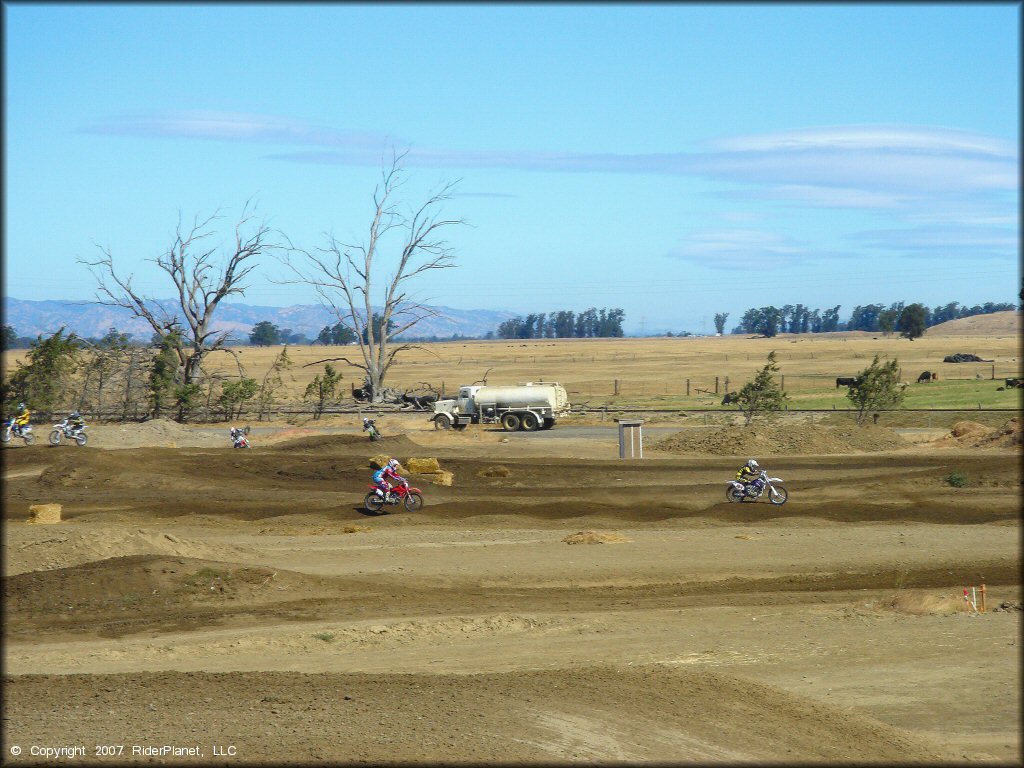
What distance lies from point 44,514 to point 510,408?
97.4ft

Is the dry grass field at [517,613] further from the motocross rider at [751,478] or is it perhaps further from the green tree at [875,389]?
the green tree at [875,389]

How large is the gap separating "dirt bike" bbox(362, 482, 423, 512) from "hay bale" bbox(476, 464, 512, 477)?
7859 mm

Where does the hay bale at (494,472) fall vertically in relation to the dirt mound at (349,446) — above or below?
below

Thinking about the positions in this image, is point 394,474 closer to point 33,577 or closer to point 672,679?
point 33,577

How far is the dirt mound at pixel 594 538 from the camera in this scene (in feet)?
83.5

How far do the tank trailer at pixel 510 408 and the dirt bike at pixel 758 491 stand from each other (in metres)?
24.8

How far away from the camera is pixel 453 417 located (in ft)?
184

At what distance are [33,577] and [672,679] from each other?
12353mm

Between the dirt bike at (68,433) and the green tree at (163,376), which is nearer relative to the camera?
the dirt bike at (68,433)

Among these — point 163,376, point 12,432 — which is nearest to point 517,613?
point 12,432

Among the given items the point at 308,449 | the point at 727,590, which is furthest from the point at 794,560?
the point at 308,449

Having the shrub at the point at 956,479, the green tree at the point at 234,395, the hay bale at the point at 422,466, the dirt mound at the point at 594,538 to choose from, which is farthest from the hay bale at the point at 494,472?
the green tree at the point at 234,395

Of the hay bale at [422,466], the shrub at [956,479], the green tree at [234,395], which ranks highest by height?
the green tree at [234,395]

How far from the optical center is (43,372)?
57.8m
